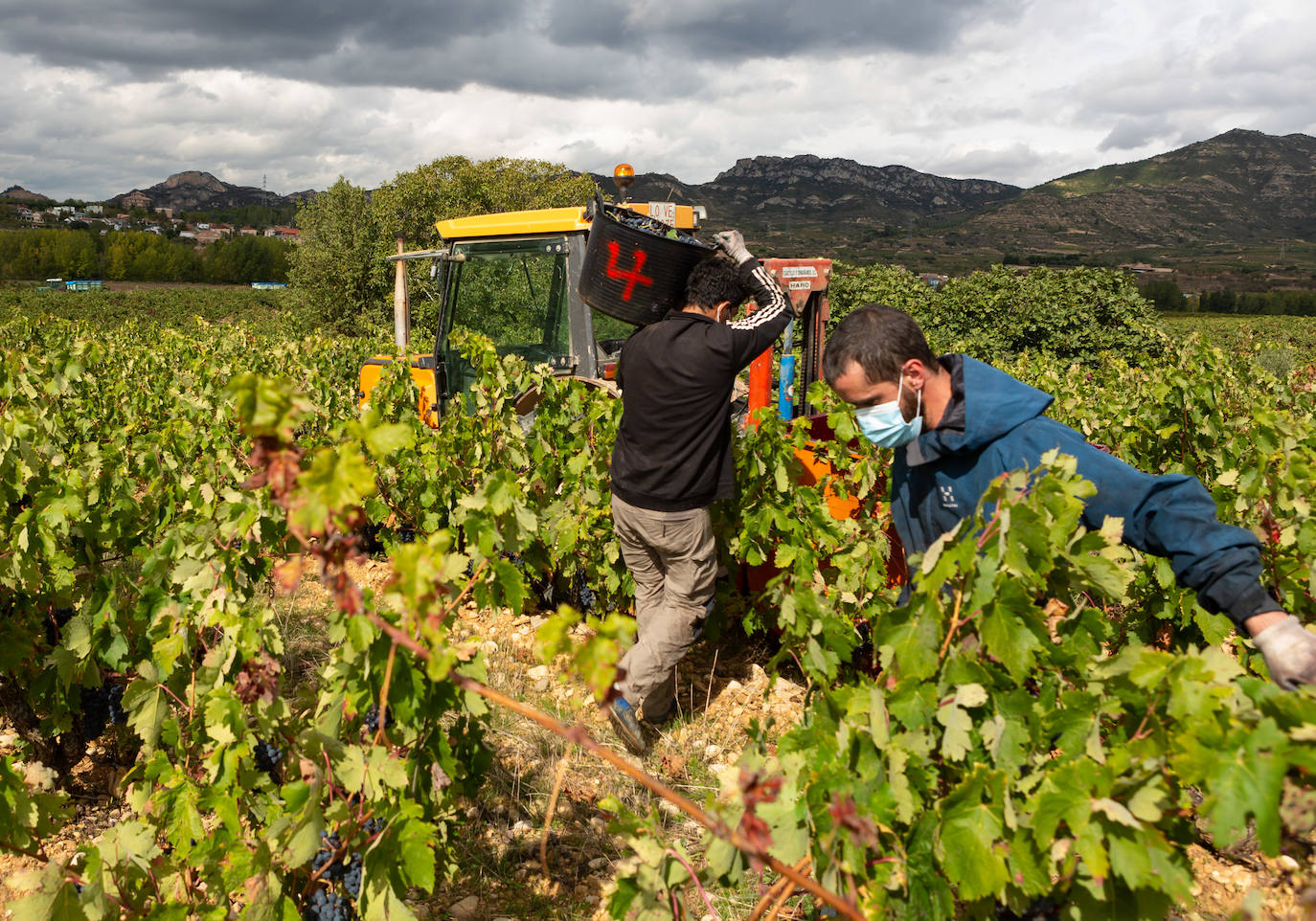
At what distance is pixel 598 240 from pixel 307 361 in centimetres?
674

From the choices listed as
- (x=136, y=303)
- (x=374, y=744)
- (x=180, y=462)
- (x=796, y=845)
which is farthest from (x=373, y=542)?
(x=136, y=303)

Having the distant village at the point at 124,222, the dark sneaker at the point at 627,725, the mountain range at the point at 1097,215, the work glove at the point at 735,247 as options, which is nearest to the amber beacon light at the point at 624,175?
the work glove at the point at 735,247

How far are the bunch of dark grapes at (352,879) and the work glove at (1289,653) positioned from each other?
2.09 m

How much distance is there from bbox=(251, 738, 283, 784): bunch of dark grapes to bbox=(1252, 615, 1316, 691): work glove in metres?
2.50

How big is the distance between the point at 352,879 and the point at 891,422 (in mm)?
1858

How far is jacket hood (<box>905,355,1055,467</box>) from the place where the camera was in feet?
6.98

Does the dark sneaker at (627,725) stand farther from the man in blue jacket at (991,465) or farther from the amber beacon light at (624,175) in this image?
the amber beacon light at (624,175)

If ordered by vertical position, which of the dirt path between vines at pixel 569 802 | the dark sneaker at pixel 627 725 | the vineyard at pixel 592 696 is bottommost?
the dirt path between vines at pixel 569 802

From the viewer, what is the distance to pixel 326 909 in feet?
6.64

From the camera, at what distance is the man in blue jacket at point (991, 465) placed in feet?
5.60

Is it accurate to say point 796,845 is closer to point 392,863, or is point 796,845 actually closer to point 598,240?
point 392,863

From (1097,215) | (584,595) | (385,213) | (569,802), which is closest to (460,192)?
(385,213)

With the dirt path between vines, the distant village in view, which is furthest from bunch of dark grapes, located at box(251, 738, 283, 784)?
the distant village

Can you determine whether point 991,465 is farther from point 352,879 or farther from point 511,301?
point 511,301
